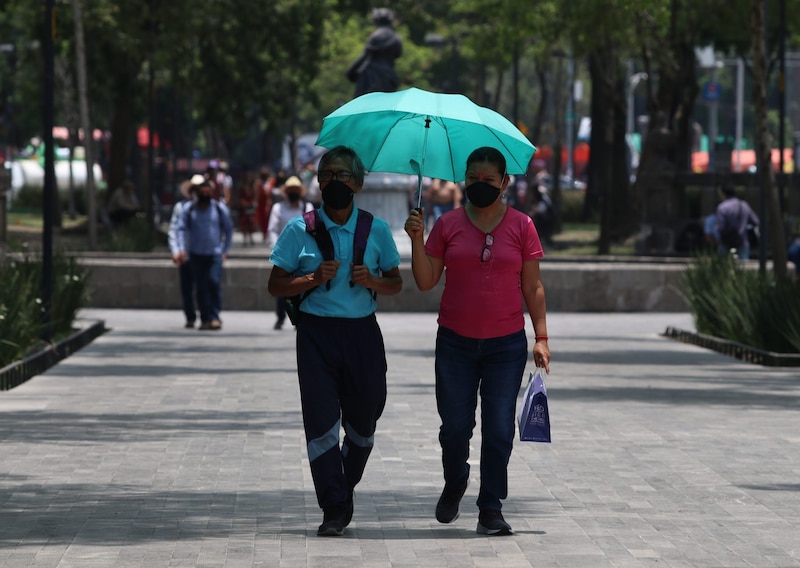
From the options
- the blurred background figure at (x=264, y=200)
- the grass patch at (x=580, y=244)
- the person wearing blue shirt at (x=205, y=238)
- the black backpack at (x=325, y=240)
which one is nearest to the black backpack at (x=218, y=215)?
the person wearing blue shirt at (x=205, y=238)

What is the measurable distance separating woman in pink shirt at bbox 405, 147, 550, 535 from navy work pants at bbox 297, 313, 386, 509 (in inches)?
11.6

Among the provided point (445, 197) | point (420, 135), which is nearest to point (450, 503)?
point (420, 135)

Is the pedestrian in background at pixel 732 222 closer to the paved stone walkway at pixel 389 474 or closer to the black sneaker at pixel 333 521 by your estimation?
the paved stone walkway at pixel 389 474

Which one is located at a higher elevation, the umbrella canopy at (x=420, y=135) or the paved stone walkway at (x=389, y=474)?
the umbrella canopy at (x=420, y=135)

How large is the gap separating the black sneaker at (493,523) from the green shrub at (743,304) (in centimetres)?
1016

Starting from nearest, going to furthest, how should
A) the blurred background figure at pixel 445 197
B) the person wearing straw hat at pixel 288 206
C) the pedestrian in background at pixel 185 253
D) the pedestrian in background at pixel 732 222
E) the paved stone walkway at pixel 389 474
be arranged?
1. the paved stone walkway at pixel 389 474
2. the person wearing straw hat at pixel 288 206
3. the pedestrian in background at pixel 185 253
4. the pedestrian in background at pixel 732 222
5. the blurred background figure at pixel 445 197

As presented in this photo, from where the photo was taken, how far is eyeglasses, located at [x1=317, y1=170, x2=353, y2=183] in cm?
819

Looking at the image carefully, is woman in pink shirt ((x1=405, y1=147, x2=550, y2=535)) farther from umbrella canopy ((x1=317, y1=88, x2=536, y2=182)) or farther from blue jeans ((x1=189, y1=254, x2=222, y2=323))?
blue jeans ((x1=189, y1=254, x2=222, y2=323))

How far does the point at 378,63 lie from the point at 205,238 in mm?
11011

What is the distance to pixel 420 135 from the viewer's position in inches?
344

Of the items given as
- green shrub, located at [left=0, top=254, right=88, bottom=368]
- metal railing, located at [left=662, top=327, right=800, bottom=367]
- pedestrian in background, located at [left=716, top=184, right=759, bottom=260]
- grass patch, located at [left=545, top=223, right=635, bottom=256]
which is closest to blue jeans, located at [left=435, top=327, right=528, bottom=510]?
green shrub, located at [left=0, top=254, right=88, bottom=368]

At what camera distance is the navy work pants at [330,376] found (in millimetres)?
8250

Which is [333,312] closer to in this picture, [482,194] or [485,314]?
[485,314]

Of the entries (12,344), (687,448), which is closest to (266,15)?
(12,344)
